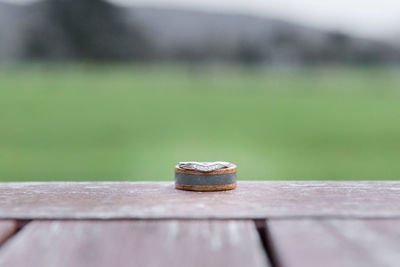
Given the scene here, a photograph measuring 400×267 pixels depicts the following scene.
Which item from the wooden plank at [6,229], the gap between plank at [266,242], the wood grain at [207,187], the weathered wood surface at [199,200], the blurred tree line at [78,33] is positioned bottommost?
the gap between plank at [266,242]

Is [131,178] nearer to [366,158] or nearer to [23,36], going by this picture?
[366,158]

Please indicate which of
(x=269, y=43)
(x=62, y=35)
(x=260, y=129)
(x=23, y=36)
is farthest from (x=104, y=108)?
(x=269, y=43)

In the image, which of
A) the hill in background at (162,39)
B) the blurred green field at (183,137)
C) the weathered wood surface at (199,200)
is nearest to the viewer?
the weathered wood surface at (199,200)

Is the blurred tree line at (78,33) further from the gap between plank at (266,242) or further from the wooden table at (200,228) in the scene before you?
the gap between plank at (266,242)

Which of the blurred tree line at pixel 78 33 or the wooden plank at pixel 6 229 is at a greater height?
the blurred tree line at pixel 78 33

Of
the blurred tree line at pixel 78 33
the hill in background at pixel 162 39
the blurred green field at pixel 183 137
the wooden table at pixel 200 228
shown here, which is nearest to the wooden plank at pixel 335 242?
the wooden table at pixel 200 228

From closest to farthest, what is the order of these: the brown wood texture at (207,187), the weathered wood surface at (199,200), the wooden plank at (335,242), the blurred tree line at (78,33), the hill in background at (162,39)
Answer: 1. the wooden plank at (335,242)
2. the weathered wood surface at (199,200)
3. the brown wood texture at (207,187)
4. the blurred tree line at (78,33)
5. the hill in background at (162,39)

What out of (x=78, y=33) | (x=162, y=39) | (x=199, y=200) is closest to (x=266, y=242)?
(x=199, y=200)
